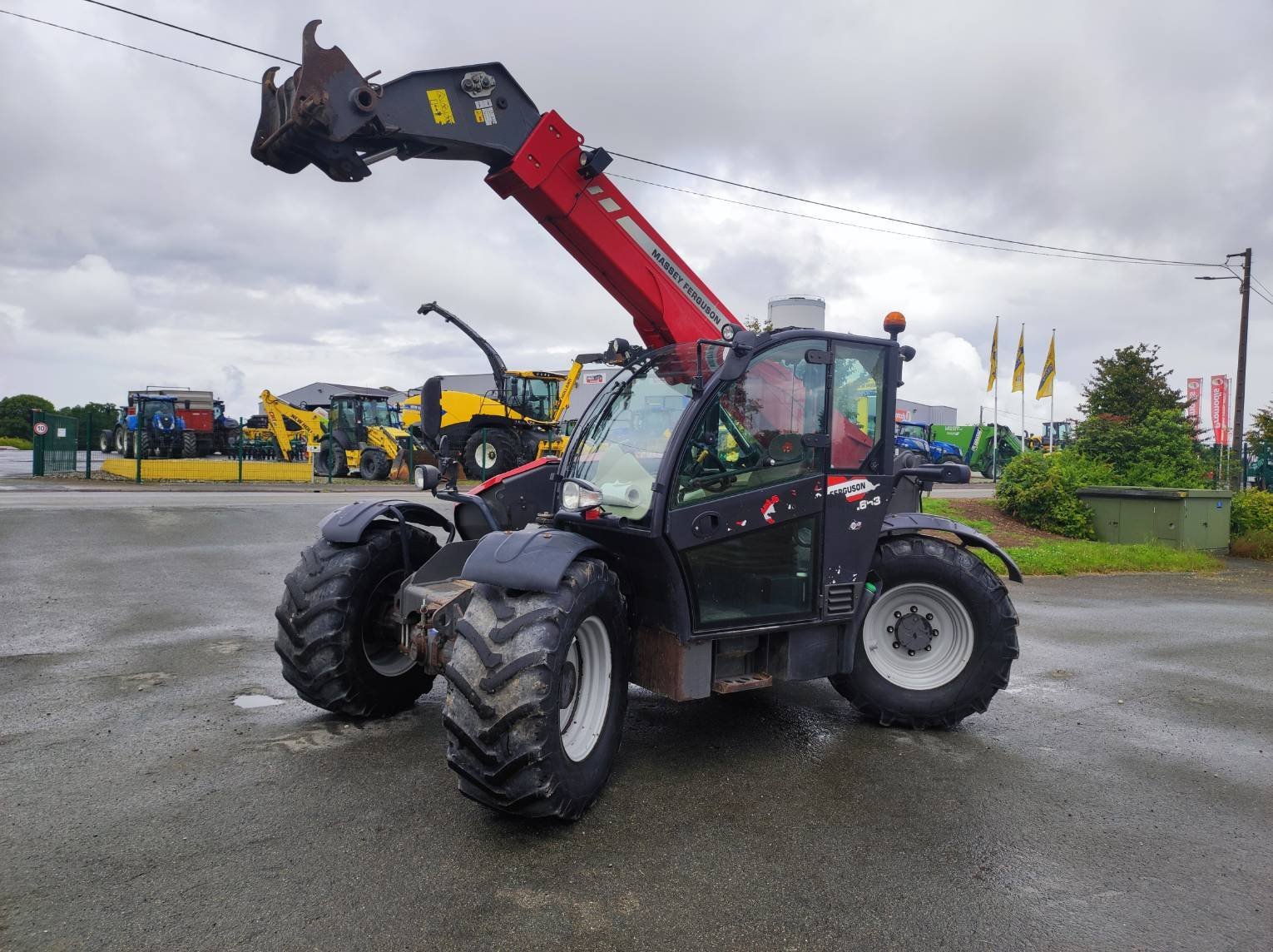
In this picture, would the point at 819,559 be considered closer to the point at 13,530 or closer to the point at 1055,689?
the point at 1055,689

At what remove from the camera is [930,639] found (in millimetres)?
5039

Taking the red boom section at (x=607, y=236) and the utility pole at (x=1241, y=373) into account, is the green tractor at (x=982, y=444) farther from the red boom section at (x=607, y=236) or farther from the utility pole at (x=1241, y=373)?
the red boom section at (x=607, y=236)

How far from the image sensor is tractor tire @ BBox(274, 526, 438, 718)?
Answer: 442cm

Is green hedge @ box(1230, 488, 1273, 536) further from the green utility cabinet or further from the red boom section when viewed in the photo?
the red boom section

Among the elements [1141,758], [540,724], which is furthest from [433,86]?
[1141,758]

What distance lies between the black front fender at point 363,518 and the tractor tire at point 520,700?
1.37m

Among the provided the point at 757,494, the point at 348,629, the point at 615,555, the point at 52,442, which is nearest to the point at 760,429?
the point at 757,494

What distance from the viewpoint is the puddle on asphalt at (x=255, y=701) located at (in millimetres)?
4938

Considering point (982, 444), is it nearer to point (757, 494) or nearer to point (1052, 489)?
point (1052, 489)

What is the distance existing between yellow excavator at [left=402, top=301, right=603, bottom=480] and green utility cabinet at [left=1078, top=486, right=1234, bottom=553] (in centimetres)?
1199

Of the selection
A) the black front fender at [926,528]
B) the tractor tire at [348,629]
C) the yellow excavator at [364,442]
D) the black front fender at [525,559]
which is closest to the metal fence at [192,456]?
the yellow excavator at [364,442]

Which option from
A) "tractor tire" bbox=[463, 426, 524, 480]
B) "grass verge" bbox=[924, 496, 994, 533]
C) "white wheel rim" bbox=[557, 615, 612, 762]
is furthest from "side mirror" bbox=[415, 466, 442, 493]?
"tractor tire" bbox=[463, 426, 524, 480]

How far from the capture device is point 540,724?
3207 millimetres

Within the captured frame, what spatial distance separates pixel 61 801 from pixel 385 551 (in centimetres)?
181
